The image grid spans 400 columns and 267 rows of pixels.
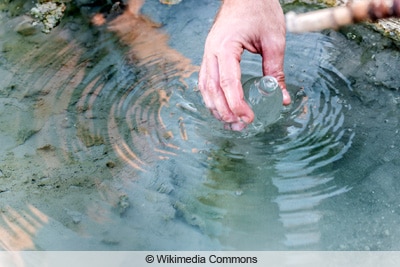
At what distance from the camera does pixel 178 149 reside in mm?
2631

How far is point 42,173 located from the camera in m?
2.50

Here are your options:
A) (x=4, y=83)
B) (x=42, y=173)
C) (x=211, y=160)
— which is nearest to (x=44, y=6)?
(x=4, y=83)

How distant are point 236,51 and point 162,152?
1.98 feet

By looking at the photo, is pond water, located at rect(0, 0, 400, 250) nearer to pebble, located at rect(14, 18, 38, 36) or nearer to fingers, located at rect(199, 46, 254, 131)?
pebble, located at rect(14, 18, 38, 36)

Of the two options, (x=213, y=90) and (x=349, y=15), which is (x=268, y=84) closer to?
(x=213, y=90)

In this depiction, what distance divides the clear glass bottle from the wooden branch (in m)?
0.53

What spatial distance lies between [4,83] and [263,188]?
4.94 ft

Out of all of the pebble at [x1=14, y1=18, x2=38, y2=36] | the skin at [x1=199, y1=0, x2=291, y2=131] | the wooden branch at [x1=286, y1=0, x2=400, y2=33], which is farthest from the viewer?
the pebble at [x1=14, y1=18, x2=38, y2=36]

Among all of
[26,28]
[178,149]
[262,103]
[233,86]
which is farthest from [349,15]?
[26,28]
